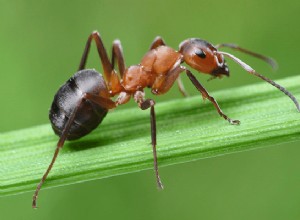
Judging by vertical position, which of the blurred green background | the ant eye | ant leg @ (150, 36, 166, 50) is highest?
the ant eye

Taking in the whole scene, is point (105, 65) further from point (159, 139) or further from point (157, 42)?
point (159, 139)

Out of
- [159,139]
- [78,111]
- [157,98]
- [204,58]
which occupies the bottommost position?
[157,98]

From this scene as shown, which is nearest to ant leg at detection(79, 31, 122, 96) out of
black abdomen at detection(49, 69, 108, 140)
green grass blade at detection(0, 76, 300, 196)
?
green grass blade at detection(0, 76, 300, 196)

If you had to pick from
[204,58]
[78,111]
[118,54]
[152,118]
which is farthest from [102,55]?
[152,118]

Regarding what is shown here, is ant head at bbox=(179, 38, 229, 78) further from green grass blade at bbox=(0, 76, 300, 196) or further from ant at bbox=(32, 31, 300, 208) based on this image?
green grass blade at bbox=(0, 76, 300, 196)

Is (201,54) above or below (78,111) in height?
above

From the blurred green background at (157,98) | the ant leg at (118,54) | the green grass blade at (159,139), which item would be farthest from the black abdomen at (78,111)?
the blurred green background at (157,98)

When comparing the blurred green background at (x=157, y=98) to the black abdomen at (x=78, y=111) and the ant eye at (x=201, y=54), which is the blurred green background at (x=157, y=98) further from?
the ant eye at (x=201, y=54)

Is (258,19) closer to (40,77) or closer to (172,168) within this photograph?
(172,168)
